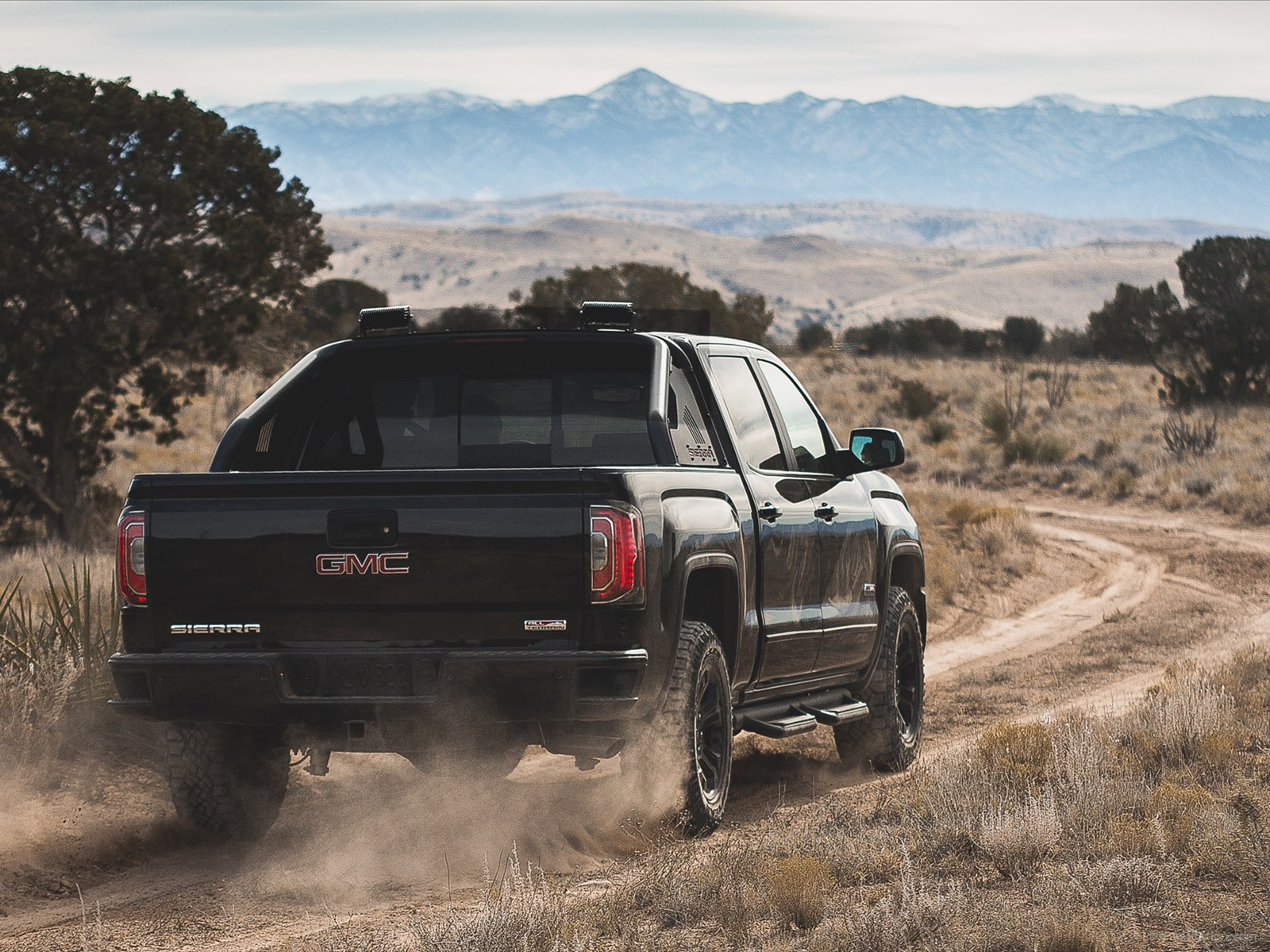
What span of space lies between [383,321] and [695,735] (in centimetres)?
239

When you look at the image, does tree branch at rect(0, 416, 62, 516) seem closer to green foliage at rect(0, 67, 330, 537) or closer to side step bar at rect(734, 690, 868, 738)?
green foliage at rect(0, 67, 330, 537)

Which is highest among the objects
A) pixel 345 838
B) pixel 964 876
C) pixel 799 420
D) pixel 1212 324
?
pixel 1212 324

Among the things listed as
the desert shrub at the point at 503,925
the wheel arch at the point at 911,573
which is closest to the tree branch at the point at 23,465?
the wheel arch at the point at 911,573

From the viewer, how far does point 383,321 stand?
694 cm

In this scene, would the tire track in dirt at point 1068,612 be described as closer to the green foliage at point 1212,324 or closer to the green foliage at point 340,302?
the green foliage at point 1212,324

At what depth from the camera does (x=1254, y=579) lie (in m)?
16.7

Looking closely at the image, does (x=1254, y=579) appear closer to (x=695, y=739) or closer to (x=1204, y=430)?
(x=695, y=739)

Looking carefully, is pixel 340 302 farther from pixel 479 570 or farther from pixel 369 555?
pixel 479 570

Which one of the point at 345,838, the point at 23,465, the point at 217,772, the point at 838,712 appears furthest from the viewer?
the point at 23,465

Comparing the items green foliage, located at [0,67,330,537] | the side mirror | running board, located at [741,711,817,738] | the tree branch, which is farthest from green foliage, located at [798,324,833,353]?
running board, located at [741,711,817,738]

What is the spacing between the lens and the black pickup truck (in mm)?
5344

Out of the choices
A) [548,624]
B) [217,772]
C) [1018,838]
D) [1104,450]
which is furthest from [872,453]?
[1104,450]

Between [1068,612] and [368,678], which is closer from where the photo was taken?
[368,678]

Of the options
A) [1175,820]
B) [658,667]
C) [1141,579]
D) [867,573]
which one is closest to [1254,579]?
[1141,579]
